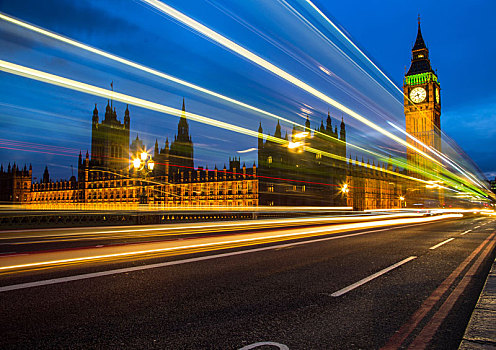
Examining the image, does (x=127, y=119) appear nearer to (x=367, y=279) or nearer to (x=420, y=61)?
(x=420, y=61)

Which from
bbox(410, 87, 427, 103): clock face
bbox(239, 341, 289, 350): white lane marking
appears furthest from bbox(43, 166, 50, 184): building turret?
bbox(239, 341, 289, 350): white lane marking

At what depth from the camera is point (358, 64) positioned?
27031 millimetres

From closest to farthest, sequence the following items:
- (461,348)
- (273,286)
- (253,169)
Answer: (461,348) → (273,286) → (253,169)

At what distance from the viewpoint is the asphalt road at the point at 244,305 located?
344 cm

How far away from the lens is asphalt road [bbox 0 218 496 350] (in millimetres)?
3436

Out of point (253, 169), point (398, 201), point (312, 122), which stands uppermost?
point (312, 122)

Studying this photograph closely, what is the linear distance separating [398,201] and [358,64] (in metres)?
96.1

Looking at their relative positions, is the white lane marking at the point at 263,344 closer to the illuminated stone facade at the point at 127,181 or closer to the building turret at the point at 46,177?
the illuminated stone facade at the point at 127,181

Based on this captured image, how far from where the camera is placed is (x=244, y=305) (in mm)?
4523

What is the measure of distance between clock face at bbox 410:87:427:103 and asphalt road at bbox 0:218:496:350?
12781cm

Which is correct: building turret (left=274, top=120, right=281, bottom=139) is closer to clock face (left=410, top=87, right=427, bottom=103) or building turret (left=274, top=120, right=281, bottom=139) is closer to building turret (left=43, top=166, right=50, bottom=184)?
clock face (left=410, top=87, right=427, bottom=103)

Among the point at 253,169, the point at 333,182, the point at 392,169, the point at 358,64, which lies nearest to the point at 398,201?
the point at 392,169

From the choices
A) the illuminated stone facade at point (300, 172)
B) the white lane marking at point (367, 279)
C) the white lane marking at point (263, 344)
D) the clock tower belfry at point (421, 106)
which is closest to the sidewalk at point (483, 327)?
the white lane marking at point (263, 344)

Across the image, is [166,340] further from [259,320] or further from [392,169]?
[392,169]
